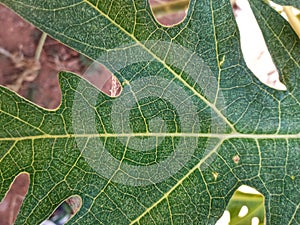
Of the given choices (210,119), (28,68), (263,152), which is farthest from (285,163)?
(28,68)

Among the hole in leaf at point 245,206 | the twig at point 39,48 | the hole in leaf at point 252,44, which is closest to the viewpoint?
the hole in leaf at point 245,206

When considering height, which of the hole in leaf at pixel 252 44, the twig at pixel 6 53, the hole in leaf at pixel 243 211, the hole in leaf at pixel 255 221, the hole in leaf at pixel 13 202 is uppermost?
the twig at pixel 6 53

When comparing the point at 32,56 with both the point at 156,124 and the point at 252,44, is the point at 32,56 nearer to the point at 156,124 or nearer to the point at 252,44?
the point at 252,44

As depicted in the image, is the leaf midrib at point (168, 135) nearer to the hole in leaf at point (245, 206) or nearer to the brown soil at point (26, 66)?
the hole in leaf at point (245, 206)

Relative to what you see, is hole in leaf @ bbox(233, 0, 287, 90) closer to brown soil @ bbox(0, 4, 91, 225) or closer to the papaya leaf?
brown soil @ bbox(0, 4, 91, 225)

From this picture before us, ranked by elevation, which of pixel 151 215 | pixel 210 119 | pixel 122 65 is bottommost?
pixel 151 215

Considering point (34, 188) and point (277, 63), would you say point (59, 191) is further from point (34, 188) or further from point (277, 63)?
point (277, 63)

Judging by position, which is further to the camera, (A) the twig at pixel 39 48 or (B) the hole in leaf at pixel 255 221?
(A) the twig at pixel 39 48

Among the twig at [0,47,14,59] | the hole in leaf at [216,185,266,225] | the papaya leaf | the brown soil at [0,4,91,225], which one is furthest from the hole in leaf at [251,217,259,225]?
the twig at [0,47,14,59]

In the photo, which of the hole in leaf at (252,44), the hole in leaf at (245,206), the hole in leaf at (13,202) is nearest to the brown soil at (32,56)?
the hole in leaf at (13,202)
